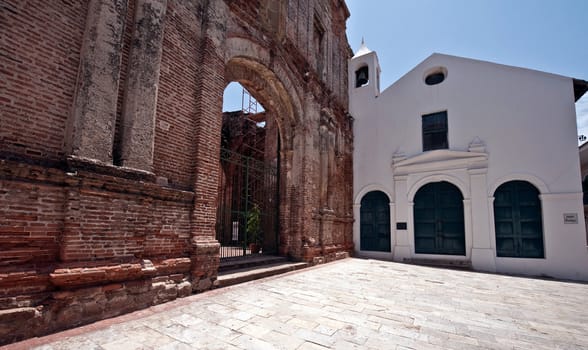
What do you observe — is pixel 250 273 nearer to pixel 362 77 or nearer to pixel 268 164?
pixel 268 164

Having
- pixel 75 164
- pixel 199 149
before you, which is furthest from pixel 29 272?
pixel 199 149

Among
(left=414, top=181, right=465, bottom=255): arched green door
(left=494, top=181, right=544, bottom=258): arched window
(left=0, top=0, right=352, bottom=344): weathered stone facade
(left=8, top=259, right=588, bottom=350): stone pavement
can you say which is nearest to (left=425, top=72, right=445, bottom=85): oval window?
(left=414, top=181, right=465, bottom=255): arched green door

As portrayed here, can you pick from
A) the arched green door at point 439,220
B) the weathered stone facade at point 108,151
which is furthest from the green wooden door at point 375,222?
the weathered stone facade at point 108,151

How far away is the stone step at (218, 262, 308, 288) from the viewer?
5.56 meters

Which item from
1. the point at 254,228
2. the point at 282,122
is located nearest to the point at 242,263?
the point at 254,228

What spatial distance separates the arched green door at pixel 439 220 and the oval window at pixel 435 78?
15.0 ft

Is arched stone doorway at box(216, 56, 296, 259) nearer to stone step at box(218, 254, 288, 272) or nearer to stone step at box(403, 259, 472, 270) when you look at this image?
stone step at box(218, 254, 288, 272)

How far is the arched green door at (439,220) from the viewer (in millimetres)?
10656

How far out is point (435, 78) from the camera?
12352 millimetres

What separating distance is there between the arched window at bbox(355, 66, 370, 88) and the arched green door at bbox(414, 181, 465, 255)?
614 centimetres

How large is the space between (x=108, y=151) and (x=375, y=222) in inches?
430

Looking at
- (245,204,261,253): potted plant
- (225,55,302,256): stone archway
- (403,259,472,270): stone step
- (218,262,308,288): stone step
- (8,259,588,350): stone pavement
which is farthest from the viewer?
(245,204,261,253): potted plant

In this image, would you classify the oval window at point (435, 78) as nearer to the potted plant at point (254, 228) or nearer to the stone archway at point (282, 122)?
the stone archway at point (282, 122)

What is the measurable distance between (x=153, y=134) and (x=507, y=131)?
38.5ft
